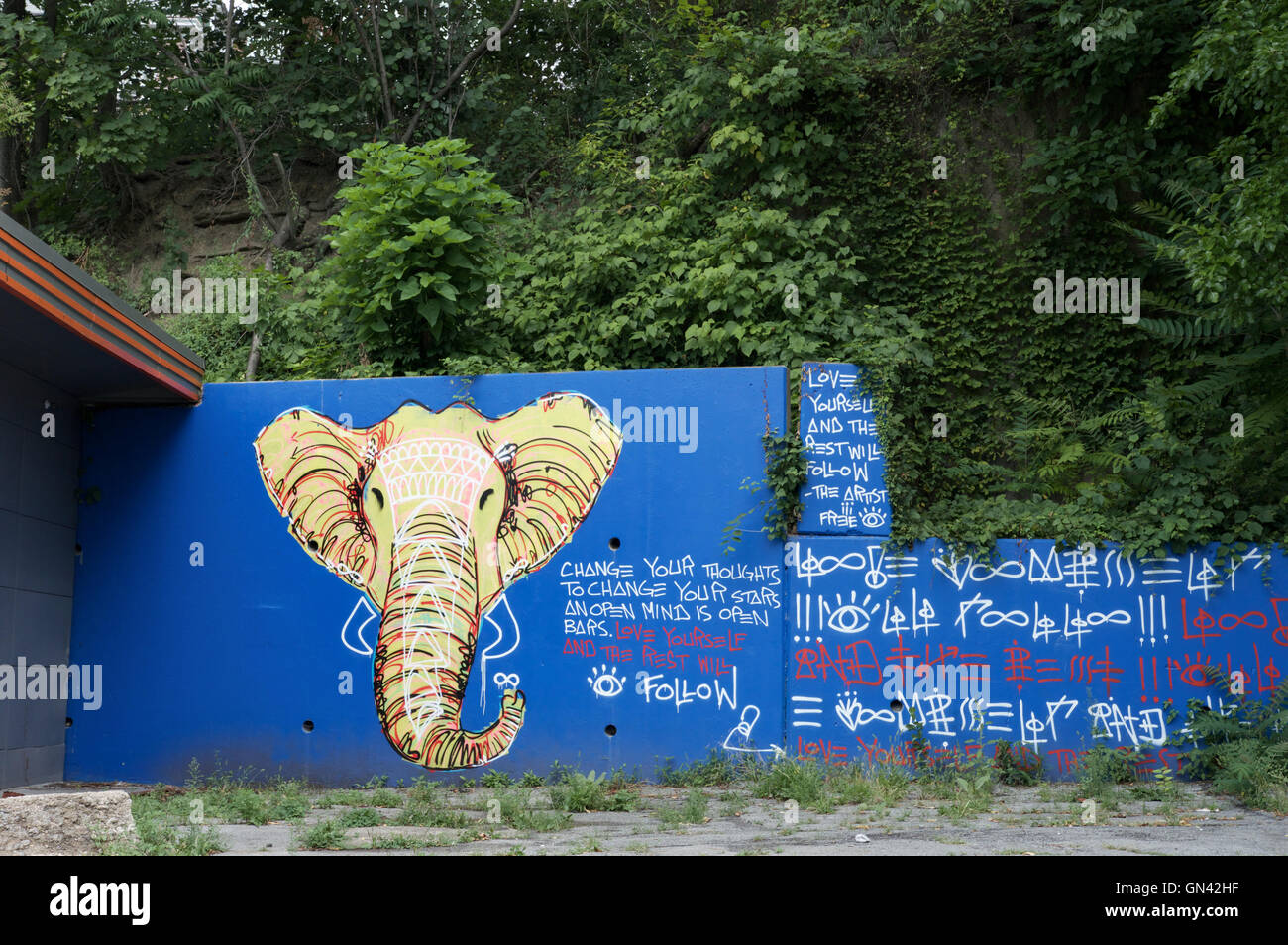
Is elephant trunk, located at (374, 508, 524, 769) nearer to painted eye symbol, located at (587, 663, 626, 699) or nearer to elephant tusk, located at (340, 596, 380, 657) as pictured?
elephant tusk, located at (340, 596, 380, 657)

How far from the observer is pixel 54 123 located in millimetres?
15312

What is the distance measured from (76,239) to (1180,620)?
15.2 metres

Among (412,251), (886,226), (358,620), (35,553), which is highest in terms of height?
(886,226)

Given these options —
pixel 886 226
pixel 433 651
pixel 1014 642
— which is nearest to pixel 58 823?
pixel 433 651

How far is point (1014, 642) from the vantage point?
8664 mm

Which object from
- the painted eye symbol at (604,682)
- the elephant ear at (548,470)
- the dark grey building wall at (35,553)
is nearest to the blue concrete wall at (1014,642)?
the painted eye symbol at (604,682)

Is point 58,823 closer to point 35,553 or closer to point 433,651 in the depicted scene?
point 433,651

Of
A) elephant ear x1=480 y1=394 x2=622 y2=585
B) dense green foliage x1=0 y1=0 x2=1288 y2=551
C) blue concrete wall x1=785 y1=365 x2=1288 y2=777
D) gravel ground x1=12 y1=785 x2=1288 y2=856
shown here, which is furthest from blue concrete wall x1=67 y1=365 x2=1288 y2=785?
gravel ground x1=12 y1=785 x2=1288 y2=856

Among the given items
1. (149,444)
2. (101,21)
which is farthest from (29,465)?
(101,21)

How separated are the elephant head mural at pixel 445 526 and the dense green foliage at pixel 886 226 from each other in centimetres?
85

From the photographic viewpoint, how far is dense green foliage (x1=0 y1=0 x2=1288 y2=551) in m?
8.90

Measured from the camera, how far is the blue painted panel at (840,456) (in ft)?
29.5

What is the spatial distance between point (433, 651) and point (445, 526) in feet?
3.66

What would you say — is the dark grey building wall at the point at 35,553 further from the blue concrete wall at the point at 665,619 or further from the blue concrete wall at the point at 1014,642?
the blue concrete wall at the point at 1014,642
